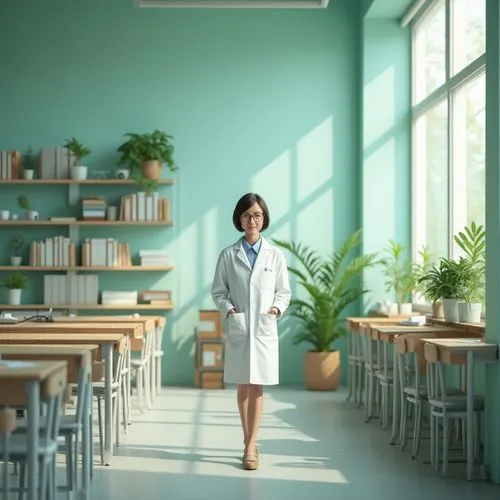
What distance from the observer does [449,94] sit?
8750mm

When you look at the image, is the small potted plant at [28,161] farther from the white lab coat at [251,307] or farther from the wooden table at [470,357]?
the wooden table at [470,357]

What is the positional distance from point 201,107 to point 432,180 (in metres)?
2.70

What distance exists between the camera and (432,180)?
32.0 feet

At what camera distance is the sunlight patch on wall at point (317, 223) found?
10.6 m

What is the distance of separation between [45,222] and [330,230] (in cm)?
311

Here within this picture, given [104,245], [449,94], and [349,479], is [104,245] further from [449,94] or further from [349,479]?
[349,479]

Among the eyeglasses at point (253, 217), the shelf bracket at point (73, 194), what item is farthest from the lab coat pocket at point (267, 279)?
the shelf bracket at point (73, 194)

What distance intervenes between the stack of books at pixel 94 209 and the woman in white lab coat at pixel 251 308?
446 cm

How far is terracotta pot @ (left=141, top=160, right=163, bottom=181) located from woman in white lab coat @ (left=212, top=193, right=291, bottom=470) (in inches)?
170

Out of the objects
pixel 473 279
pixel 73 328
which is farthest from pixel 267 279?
pixel 473 279

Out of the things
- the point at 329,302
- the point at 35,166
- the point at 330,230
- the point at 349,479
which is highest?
the point at 35,166

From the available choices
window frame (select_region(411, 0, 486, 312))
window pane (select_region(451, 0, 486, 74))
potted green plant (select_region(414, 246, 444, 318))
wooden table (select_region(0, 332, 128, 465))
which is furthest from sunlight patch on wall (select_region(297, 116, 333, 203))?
wooden table (select_region(0, 332, 128, 465))

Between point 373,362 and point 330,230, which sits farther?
point 330,230

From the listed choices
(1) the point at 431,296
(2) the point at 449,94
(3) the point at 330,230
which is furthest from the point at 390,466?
(3) the point at 330,230
